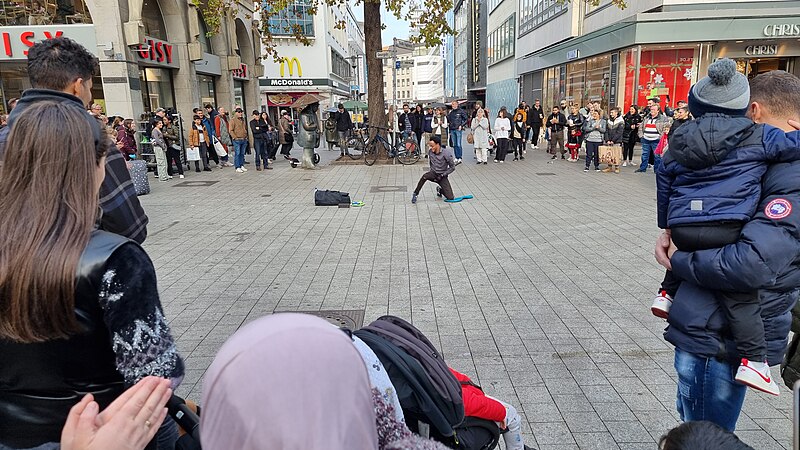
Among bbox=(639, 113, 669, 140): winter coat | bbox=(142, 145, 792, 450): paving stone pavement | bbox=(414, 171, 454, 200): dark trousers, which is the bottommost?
bbox=(142, 145, 792, 450): paving stone pavement

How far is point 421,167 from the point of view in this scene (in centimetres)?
1773

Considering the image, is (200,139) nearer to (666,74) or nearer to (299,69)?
(666,74)

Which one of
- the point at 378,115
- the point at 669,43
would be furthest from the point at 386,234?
the point at 669,43

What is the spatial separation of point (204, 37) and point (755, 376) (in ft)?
78.9

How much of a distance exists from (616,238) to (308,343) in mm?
7648

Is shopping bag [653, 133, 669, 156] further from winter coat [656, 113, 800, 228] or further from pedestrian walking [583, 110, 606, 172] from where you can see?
winter coat [656, 113, 800, 228]

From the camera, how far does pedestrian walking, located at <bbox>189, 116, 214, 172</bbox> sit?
1683cm

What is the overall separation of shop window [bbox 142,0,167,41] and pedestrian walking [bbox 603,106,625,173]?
608 inches

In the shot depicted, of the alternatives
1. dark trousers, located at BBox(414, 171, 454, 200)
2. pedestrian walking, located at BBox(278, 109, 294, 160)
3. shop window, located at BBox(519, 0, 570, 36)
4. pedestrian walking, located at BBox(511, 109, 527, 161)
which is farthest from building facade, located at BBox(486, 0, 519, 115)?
dark trousers, located at BBox(414, 171, 454, 200)

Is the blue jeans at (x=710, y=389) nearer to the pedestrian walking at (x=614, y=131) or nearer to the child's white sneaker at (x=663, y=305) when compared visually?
the child's white sneaker at (x=663, y=305)

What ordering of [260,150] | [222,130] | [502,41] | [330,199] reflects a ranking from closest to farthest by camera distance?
[330,199] → [260,150] → [222,130] → [502,41]

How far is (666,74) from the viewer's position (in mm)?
19719

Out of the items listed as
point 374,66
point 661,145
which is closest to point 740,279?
point 661,145

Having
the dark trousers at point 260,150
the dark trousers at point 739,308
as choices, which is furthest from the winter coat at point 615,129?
the dark trousers at point 739,308
